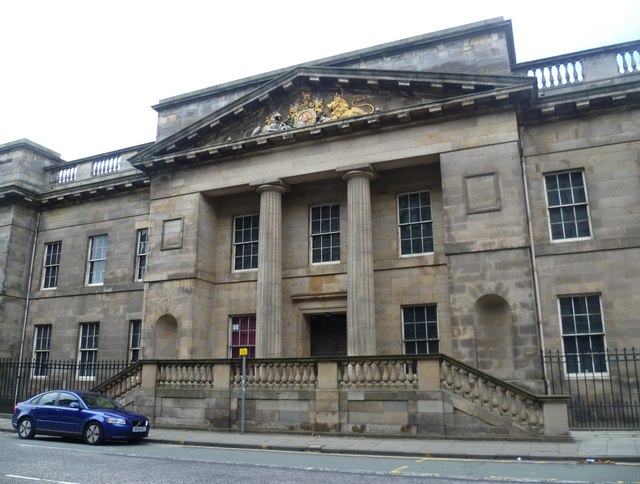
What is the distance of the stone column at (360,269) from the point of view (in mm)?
18797

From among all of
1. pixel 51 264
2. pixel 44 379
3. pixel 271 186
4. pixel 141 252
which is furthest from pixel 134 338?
pixel 271 186

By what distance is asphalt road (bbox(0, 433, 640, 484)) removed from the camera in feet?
29.9

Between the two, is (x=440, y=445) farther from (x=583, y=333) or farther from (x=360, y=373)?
(x=583, y=333)

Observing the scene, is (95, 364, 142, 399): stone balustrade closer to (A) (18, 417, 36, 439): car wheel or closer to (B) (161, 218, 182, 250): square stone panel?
(A) (18, 417, 36, 439): car wheel

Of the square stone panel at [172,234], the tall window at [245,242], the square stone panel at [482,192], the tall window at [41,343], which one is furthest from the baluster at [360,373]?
the tall window at [41,343]

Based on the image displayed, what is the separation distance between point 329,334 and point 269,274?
349 centimetres

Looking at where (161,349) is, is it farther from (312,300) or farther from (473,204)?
(473,204)

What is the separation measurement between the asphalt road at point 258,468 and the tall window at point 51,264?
16134mm

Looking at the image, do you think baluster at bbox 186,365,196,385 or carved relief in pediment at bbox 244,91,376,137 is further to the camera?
carved relief in pediment at bbox 244,91,376,137

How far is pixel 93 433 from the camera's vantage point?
1420cm

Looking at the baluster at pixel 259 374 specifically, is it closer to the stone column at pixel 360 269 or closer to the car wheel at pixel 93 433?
the stone column at pixel 360 269

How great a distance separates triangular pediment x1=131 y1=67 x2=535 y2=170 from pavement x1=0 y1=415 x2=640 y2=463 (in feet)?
34.4

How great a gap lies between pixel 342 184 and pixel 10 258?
16.7 meters

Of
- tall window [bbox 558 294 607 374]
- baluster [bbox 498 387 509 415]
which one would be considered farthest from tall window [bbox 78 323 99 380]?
tall window [bbox 558 294 607 374]
